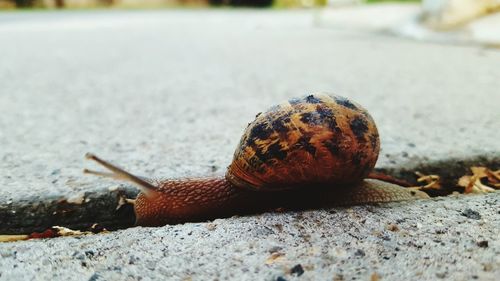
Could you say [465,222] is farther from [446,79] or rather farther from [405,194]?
[446,79]

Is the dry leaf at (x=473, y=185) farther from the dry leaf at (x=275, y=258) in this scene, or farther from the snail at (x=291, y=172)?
the dry leaf at (x=275, y=258)

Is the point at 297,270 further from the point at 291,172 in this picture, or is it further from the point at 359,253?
the point at 291,172

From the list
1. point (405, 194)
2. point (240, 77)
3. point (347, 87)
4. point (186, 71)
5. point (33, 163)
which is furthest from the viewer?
point (186, 71)

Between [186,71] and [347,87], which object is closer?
[347,87]

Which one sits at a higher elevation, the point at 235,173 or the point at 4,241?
the point at 235,173

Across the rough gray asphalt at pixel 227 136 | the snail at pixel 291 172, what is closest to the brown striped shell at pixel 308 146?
the snail at pixel 291 172

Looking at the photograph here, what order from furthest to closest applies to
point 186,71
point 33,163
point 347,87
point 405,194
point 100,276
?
point 186,71, point 347,87, point 33,163, point 405,194, point 100,276

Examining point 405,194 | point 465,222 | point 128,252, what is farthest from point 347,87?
point 128,252

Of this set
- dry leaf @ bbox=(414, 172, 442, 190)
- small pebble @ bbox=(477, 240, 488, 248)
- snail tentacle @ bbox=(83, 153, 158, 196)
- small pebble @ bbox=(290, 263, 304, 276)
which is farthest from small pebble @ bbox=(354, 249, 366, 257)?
snail tentacle @ bbox=(83, 153, 158, 196)

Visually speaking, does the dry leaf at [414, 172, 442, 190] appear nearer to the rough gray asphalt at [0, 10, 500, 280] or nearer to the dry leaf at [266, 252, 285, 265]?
the rough gray asphalt at [0, 10, 500, 280]
